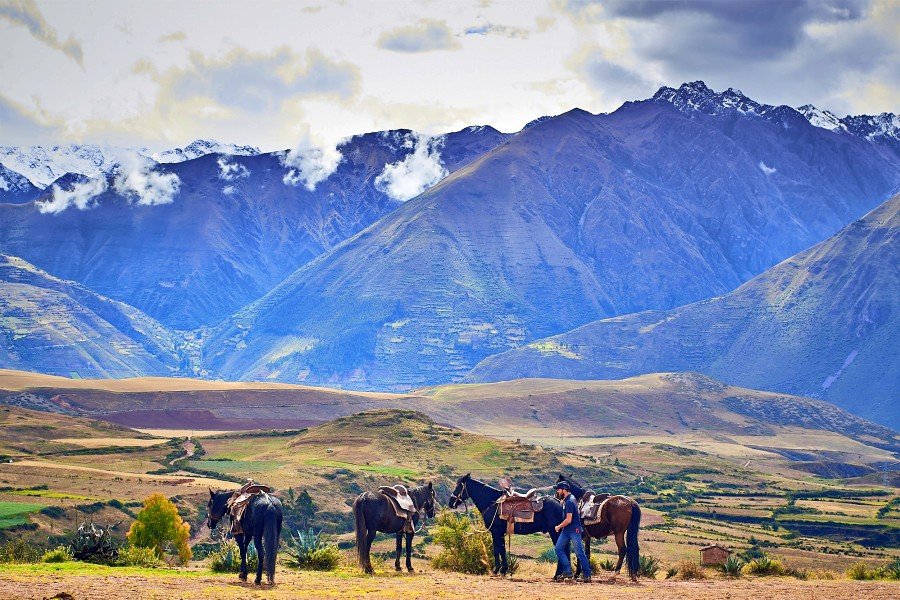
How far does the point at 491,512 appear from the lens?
139ft

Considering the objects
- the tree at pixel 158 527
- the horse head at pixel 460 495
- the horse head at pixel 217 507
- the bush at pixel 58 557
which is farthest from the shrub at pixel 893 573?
the tree at pixel 158 527

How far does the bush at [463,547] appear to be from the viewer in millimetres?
42844

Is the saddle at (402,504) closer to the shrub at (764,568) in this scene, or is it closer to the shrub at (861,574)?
the shrub at (764,568)

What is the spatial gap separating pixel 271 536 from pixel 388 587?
4095 millimetres

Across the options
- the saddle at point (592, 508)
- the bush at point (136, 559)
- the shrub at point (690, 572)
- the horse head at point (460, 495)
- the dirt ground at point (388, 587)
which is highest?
the horse head at point (460, 495)

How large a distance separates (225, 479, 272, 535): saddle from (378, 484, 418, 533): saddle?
5392mm

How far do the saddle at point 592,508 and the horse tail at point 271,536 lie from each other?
1108cm

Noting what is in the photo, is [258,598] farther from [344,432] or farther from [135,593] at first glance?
[344,432]

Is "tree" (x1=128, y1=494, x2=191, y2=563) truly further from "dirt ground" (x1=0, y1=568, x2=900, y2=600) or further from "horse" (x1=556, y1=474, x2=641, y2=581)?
"horse" (x1=556, y1=474, x2=641, y2=581)

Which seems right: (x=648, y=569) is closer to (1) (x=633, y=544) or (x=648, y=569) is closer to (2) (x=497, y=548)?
(1) (x=633, y=544)

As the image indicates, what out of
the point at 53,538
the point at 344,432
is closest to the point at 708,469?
the point at 344,432

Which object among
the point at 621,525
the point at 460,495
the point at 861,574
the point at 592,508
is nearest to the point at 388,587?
the point at 460,495

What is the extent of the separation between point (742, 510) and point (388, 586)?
9986cm

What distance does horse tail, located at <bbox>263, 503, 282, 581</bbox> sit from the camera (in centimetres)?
3606
